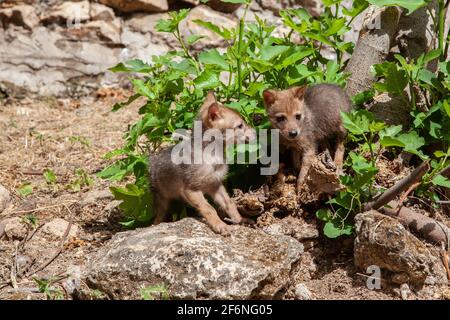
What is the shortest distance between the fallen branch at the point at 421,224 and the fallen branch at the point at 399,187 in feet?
0.44

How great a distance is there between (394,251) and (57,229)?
105 inches

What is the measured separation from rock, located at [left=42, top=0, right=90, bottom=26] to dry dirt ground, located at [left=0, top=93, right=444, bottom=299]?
1012mm

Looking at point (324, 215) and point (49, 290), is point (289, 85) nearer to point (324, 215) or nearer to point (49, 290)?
point (324, 215)

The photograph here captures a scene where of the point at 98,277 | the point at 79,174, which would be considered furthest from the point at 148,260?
the point at 79,174

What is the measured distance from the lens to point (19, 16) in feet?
27.0

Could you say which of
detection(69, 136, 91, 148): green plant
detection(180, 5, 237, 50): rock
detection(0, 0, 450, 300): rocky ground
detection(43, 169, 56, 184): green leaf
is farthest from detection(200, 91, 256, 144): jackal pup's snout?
detection(180, 5, 237, 50): rock

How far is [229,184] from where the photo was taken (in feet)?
17.3

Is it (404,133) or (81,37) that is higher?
(404,133)

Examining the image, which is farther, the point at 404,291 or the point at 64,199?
the point at 64,199

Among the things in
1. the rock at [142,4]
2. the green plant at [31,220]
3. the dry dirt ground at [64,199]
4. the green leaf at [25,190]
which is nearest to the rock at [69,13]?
the rock at [142,4]

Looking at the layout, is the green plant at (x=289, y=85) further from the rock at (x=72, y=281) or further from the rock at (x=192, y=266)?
the rock at (x=72, y=281)

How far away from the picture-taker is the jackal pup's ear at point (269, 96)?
5.07m

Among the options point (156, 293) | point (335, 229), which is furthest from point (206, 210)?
point (156, 293)

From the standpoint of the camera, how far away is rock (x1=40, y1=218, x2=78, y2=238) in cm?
528
